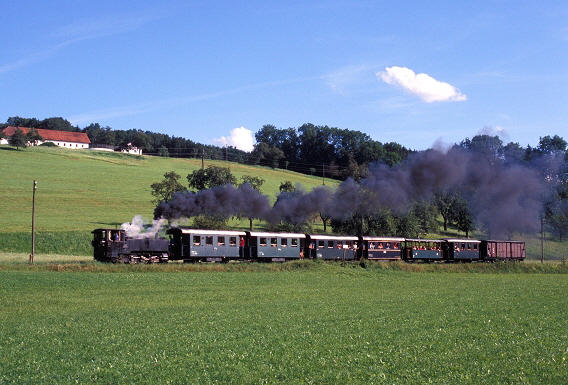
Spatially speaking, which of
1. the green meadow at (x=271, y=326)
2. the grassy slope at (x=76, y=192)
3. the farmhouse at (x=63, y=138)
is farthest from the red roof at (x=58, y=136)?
the green meadow at (x=271, y=326)

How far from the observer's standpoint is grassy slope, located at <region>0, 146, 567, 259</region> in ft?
202

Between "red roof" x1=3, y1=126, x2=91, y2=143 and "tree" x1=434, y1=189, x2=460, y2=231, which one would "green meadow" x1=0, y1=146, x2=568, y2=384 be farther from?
"red roof" x1=3, y1=126, x2=91, y2=143

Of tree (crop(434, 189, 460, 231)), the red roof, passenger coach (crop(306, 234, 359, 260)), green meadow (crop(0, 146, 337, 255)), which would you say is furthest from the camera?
the red roof

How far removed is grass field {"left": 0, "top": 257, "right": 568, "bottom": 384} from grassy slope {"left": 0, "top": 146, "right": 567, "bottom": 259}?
2882 centimetres

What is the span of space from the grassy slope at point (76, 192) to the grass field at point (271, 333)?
1134 inches

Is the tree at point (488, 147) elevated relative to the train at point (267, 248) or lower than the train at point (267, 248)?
elevated

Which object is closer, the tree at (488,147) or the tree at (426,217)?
the tree at (488,147)

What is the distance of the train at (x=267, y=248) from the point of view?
138 ft

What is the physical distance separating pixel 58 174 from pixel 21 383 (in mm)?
94187

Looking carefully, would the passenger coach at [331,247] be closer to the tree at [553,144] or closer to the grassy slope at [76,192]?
the grassy slope at [76,192]

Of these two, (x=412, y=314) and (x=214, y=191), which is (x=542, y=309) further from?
(x=214, y=191)

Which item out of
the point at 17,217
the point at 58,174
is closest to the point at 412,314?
the point at 17,217

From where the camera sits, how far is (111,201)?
83625 mm

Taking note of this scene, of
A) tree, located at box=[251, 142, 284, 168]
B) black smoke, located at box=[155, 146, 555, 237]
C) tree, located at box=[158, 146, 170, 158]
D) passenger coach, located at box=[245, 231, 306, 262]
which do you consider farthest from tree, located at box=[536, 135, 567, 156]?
tree, located at box=[158, 146, 170, 158]
